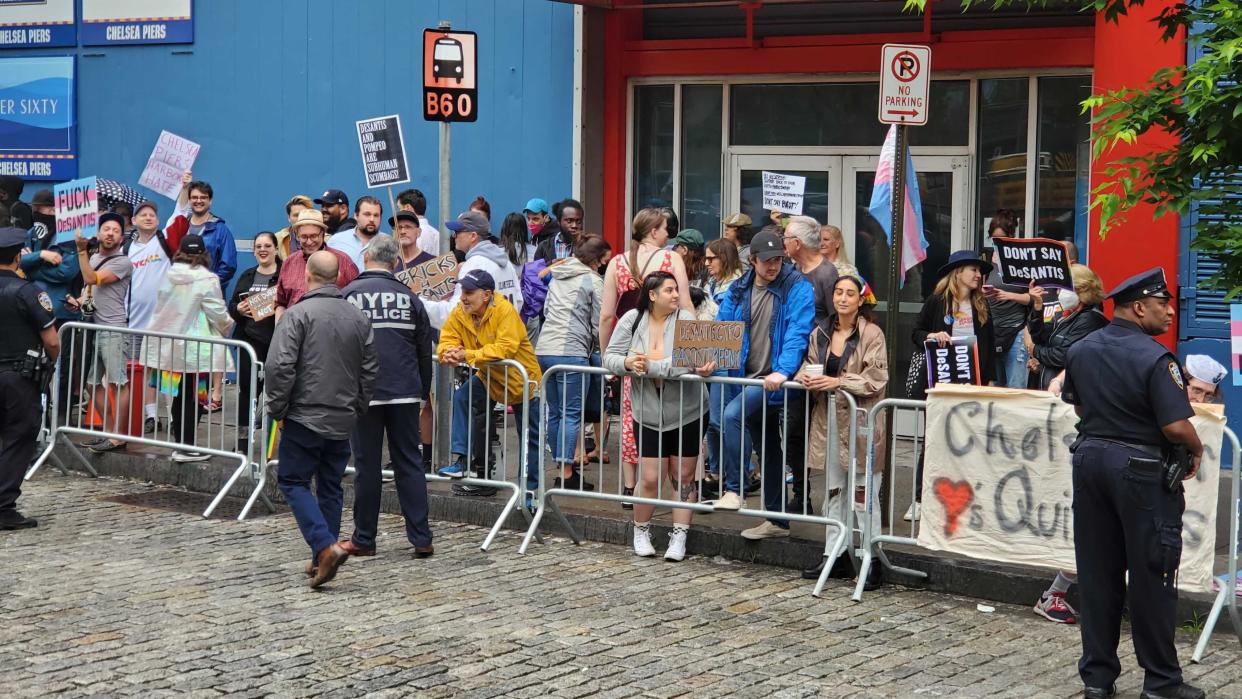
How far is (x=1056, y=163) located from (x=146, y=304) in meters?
7.36

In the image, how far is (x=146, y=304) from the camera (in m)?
12.1

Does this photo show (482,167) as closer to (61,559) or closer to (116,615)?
(61,559)

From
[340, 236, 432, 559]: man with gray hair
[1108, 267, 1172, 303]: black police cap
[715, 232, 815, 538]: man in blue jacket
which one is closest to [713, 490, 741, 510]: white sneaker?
[715, 232, 815, 538]: man in blue jacket

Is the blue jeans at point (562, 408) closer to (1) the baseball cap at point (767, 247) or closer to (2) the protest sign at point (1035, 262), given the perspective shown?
(1) the baseball cap at point (767, 247)

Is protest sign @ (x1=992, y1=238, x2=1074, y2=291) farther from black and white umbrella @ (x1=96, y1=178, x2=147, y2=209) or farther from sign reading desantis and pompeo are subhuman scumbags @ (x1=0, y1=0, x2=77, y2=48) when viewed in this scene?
sign reading desantis and pompeo are subhuman scumbags @ (x1=0, y1=0, x2=77, y2=48)

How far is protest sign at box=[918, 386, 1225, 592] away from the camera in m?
7.54

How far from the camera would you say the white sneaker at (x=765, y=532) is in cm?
934

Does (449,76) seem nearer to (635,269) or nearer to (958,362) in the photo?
(635,269)

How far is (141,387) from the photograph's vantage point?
11867mm

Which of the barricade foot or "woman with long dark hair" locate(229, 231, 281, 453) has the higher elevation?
"woman with long dark hair" locate(229, 231, 281, 453)

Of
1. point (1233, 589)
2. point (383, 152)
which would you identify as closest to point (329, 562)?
point (1233, 589)

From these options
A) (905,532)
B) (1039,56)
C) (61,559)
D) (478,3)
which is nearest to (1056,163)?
(1039,56)

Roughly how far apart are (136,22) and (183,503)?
8177mm

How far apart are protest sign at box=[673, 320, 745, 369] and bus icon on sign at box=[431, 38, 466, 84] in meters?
3.21
